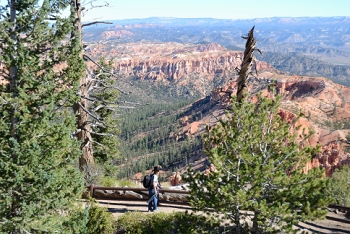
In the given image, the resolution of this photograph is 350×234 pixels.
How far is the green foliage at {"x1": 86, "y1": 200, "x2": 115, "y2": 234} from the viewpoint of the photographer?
9008 mm

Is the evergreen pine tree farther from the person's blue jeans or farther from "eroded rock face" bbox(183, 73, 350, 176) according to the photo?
"eroded rock face" bbox(183, 73, 350, 176)

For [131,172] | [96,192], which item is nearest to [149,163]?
[131,172]

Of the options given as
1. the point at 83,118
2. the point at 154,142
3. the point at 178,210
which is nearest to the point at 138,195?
the point at 178,210

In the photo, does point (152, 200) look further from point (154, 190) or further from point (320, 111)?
point (320, 111)

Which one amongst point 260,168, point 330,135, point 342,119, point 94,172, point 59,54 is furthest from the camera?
point 342,119

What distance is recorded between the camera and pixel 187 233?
703 centimetres

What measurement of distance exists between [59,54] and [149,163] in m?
95.6

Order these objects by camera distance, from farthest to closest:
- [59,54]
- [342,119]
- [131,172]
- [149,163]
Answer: [149,163]
[131,172]
[342,119]
[59,54]

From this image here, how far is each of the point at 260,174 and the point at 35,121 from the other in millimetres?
4708

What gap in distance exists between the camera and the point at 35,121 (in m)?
6.89

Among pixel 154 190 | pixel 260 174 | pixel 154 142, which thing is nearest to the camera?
pixel 260 174

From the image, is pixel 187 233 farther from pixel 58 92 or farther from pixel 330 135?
pixel 330 135

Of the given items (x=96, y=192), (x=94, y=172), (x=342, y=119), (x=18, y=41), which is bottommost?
(x=342, y=119)

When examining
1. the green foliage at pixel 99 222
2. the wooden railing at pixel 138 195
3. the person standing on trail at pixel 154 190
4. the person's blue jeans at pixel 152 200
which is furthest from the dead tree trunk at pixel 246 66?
the green foliage at pixel 99 222
